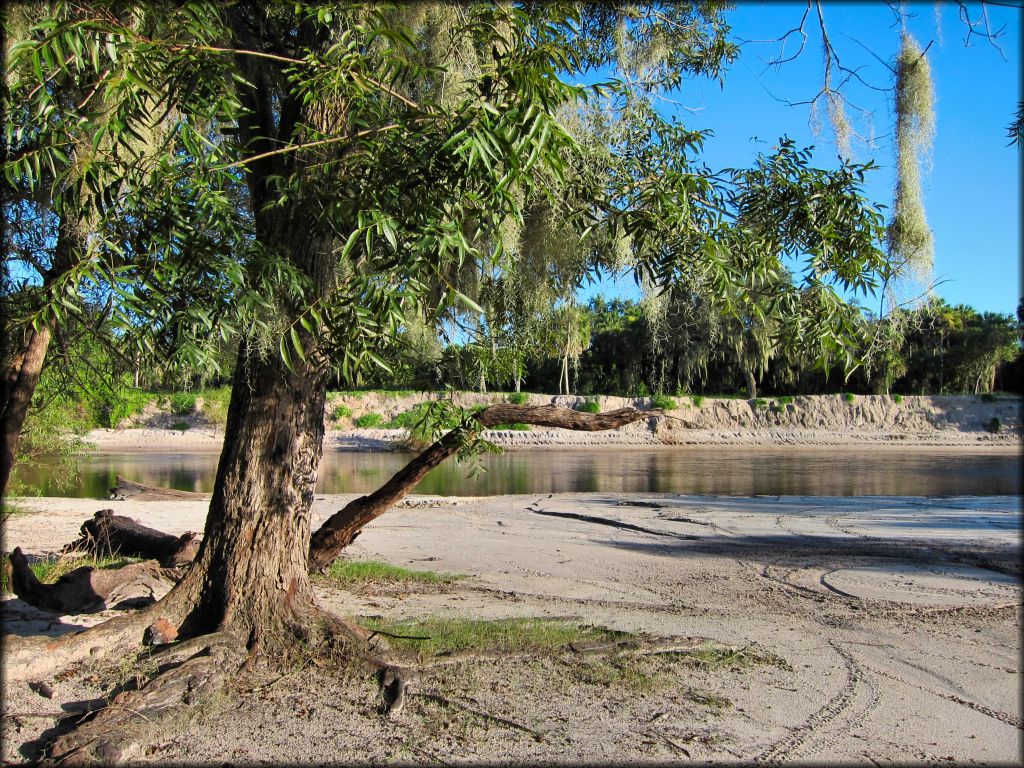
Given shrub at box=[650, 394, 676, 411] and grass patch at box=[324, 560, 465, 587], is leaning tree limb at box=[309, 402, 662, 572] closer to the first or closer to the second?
grass patch at box=[324, 560, 465, 587]

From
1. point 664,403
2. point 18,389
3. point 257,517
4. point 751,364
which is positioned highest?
point 751,364

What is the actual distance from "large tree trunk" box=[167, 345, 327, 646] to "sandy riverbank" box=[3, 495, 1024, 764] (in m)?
0.67

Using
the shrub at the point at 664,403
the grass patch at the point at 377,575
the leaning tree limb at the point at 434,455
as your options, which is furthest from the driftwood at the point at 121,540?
the shrub at the point at 664,403

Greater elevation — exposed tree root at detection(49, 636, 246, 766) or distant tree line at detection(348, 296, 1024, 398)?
distant tree line at detection(348, 296, 1024, 398)

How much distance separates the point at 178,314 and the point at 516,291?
3493 mm

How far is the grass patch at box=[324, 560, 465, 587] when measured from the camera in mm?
7152

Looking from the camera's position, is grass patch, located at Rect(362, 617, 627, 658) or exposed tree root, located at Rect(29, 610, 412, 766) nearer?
exposed tree root, located at Rect(29, 610, 412, 766)

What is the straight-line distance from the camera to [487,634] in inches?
205

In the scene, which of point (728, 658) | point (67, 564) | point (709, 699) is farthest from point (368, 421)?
point (709, 699)

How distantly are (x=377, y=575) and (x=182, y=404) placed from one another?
1236 inches

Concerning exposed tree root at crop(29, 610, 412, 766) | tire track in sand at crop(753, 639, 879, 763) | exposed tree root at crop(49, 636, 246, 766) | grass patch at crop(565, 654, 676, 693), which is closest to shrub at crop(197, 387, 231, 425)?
exposed tree root at crop(29, 610, 412, 766)

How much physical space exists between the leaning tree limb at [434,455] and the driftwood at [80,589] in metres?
1.39

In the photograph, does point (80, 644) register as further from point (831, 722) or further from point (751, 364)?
point (751, 364)

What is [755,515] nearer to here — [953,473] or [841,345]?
[841,345]
